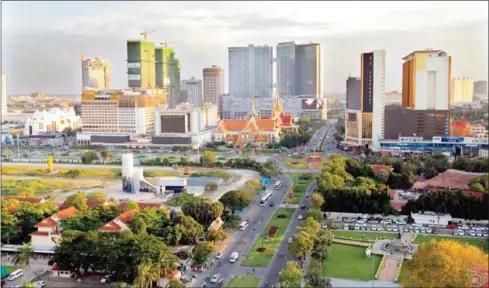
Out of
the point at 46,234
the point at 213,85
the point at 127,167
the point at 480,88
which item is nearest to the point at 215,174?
the point at 127,167

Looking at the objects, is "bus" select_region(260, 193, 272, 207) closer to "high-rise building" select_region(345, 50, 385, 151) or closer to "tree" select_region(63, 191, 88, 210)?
"tree" select_region(63, 191, 88, 210)

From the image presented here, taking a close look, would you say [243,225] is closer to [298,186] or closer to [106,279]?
[106,279]

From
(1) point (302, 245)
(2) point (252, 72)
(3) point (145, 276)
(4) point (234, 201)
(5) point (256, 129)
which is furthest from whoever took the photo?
(2) point (252, 72)

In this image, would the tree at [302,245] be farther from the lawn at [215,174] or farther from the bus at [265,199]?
the lawn at [215,174]

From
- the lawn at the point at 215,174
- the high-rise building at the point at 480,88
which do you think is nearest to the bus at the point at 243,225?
the lawn at the point at 215,174

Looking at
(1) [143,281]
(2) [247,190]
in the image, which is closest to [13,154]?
(2) [247,190]

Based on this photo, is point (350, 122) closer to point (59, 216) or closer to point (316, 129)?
point (316, 129)

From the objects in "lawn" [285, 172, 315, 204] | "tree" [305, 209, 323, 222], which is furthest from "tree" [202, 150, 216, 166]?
"tree" [305, 209, 323, 222]
